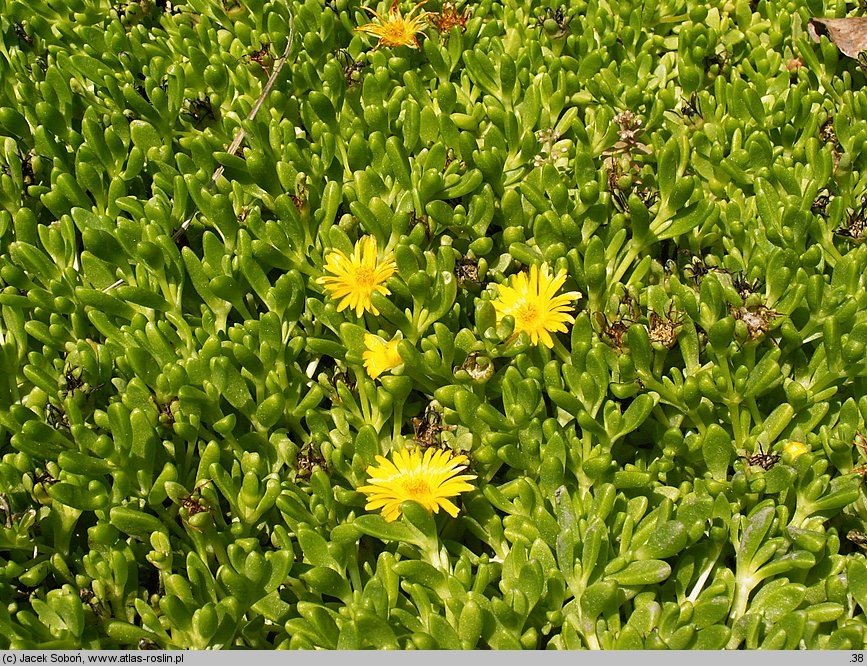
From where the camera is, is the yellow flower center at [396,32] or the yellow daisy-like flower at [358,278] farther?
the yellow flower center at [396,32]

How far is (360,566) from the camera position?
2.04 meters

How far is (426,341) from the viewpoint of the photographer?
2.14m

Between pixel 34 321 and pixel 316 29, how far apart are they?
1.43 metres

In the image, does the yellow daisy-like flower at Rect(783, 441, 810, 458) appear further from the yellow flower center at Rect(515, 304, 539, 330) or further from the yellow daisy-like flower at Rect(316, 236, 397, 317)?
the yellow daisy-like flower at Rect(316, 236, 397, 317)

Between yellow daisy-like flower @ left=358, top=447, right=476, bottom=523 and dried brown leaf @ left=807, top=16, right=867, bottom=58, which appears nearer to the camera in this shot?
yellow daisy-like flower @ left=358, top=447, right=476, bottom=523

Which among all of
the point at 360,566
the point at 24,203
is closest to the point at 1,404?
the point at 24,203

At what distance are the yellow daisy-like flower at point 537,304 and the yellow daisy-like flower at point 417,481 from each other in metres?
0.39

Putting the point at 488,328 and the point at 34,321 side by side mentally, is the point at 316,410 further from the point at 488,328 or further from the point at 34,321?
the point at 34,321

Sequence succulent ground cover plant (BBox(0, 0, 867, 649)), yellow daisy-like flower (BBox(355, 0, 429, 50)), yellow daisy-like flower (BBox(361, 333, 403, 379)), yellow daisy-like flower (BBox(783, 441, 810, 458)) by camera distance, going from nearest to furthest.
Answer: succulent ground cover plant (BBox(0, 0, 867, 649)), yellow daisy-like flower (BBox(783, 441, 810, 458)), yellow daisy-like flower (BBox(361, 333, 403, 379)), yellow daisy-like flower (BBox(355, 0, 429, 50))

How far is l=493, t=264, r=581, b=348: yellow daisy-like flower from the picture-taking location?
2.16 meters

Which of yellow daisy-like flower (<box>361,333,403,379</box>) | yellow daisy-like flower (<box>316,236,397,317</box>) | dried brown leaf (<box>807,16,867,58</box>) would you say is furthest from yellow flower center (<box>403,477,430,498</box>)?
dried brown leaf (<box>807,16,867,58</box>)

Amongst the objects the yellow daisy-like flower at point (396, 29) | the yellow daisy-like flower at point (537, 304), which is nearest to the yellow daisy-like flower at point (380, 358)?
the yellow daisy-like flower at point (537, 304)

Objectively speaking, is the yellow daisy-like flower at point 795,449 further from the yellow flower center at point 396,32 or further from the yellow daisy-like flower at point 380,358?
the yellow flower center at point 396,32

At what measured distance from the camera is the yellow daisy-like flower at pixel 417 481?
75.0 inches
